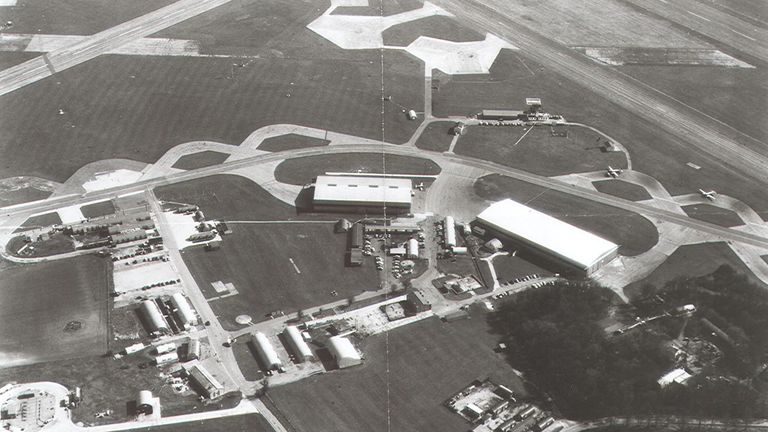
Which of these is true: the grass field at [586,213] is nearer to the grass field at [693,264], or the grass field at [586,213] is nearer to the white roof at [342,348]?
the grass field at [693,264]

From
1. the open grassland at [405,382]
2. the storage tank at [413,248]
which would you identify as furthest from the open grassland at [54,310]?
the storage tank at [413,248]

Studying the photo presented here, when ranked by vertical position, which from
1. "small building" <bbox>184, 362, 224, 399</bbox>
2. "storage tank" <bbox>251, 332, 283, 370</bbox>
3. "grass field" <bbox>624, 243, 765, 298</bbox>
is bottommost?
"small building" <bbox>184, 362, 224, 399</bbox>

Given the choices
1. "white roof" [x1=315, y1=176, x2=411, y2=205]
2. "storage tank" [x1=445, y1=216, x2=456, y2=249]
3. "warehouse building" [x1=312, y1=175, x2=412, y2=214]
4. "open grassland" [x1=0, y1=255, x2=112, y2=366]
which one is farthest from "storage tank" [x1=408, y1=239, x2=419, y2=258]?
"open grassland" [x1=0, y1=255, x2=112, y2=366]

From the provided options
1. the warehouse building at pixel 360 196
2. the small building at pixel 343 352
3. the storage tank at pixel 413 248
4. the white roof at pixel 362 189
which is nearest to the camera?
the small building at pixel 343 352

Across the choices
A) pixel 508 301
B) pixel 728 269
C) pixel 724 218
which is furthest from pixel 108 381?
pixel 724 218

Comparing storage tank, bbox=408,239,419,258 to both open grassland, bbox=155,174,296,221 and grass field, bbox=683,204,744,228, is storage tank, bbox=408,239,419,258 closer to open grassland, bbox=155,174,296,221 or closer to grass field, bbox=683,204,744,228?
open grassland, bbox=155,174,296,221
